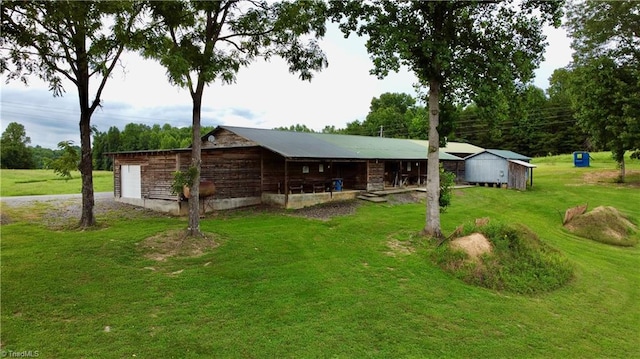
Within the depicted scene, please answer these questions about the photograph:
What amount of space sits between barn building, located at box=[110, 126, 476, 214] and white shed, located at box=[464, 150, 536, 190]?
378 inches

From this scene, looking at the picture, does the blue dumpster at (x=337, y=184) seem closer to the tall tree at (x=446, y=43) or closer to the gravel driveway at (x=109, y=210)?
the gravel driveway at (x=109, y=210)

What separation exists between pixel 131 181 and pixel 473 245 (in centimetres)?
1729

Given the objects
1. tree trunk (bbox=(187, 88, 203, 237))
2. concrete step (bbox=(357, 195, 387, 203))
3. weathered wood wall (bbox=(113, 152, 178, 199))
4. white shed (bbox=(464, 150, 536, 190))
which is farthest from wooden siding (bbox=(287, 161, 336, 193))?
white shed (bbox=(464, 150, 536, 190))

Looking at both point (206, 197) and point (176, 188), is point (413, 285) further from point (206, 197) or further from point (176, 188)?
point (206, 197)

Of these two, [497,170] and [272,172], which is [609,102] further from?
[272,172]

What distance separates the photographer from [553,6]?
39.3ft

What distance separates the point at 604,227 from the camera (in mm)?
16250

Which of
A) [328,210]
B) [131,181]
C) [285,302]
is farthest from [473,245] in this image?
[131,181]

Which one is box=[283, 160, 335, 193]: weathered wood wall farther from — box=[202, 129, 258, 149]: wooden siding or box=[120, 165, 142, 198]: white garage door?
box=[120, 165, 142, 198]: white garage door

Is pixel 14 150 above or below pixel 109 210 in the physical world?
above

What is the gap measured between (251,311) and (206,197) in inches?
427

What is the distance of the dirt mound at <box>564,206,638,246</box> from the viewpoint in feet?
51.2

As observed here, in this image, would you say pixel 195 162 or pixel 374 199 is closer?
pixel 195 162

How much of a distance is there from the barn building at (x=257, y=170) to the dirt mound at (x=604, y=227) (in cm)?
1137
